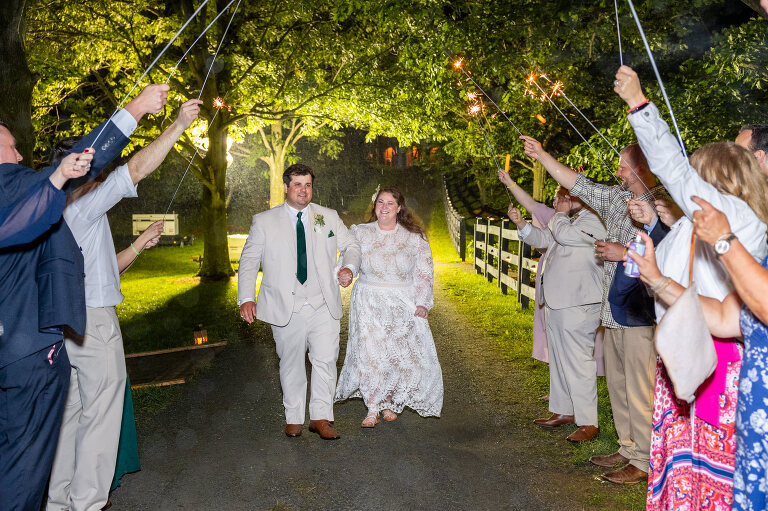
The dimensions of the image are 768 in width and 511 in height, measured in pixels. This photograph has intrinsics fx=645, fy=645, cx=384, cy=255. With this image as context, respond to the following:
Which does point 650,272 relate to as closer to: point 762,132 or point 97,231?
point 762,132

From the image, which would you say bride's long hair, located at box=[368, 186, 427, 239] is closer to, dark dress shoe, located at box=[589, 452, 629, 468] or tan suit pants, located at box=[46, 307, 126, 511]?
dark dress shoe, located at box=[589, 452, 629, 468]

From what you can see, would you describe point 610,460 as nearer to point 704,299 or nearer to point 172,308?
point 704,299

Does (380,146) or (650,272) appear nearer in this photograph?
(650,272)

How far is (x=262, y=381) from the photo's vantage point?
24.9ft

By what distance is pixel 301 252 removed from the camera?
5930 mm

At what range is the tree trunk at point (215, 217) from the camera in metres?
17.8

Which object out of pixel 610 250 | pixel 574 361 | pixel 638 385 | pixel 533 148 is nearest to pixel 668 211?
pixel 610 250

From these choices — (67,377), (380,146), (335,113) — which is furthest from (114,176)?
(380,146)

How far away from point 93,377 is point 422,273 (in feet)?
10.8

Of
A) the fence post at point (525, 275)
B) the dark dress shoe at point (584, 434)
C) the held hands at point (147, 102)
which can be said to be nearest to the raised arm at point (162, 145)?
the held hands at point (147, 102)

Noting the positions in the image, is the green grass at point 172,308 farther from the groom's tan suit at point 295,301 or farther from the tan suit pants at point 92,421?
the tan suit pants at point 92,421

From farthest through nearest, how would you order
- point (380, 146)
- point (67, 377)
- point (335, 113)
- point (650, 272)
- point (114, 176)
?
point (380, 146) → point (335, 113) → point (114, 176) → point (67, 377) → point (650, 272)

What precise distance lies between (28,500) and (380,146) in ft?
208

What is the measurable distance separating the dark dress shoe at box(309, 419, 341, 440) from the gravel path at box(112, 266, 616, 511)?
6cm
